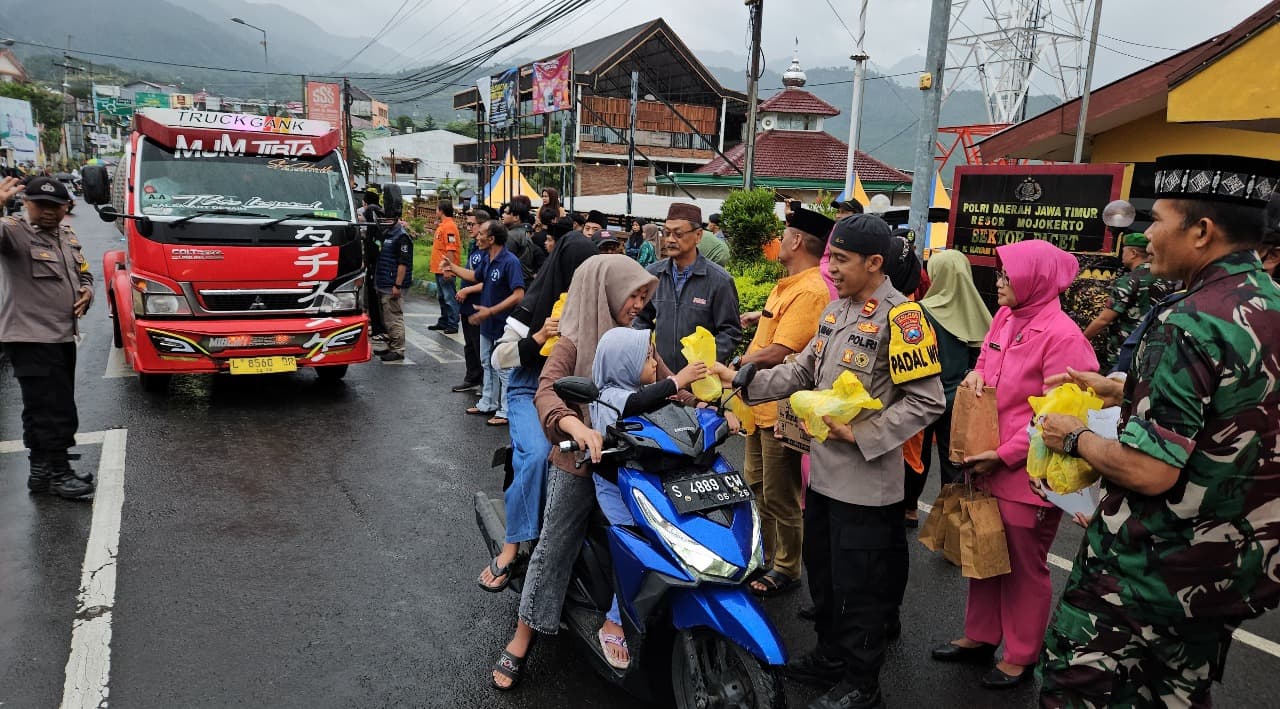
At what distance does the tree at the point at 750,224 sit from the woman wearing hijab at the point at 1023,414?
767 cm

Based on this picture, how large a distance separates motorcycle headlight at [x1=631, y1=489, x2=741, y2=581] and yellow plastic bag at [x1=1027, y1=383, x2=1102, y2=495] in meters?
0.96

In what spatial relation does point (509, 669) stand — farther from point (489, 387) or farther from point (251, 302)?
point (251, 302)

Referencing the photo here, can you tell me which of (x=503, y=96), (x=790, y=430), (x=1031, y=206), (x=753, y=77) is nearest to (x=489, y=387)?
(x=790, y=430)

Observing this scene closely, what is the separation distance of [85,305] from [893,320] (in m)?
5.18

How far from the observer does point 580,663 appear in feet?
11.2

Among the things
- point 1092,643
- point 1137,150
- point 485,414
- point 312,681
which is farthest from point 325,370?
point 1137,150

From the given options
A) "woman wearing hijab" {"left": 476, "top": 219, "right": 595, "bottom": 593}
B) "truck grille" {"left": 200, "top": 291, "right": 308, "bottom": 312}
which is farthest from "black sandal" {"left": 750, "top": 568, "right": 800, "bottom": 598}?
"truck grille" {"left": 200, "top": 291, "right": 308, "bottom": 312}

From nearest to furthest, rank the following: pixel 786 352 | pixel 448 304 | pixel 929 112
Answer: pixel 786 352
pixel 929 112
pixel 448 304

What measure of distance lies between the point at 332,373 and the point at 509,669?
18.6 ft

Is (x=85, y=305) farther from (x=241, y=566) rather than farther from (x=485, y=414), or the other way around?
(x=485, y=414)

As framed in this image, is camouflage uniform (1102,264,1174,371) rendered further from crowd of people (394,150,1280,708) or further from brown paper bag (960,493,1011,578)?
brown paper bag (960,493,1011,578)

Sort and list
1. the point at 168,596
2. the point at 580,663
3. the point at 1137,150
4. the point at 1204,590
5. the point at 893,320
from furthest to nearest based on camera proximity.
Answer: the point at 1137,150
the point at 168,596
the point at 580,663
the point at 893,320
the point at 1204,590

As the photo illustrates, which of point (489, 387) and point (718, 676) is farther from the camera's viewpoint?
point (489, 387)

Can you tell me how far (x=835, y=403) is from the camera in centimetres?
272
